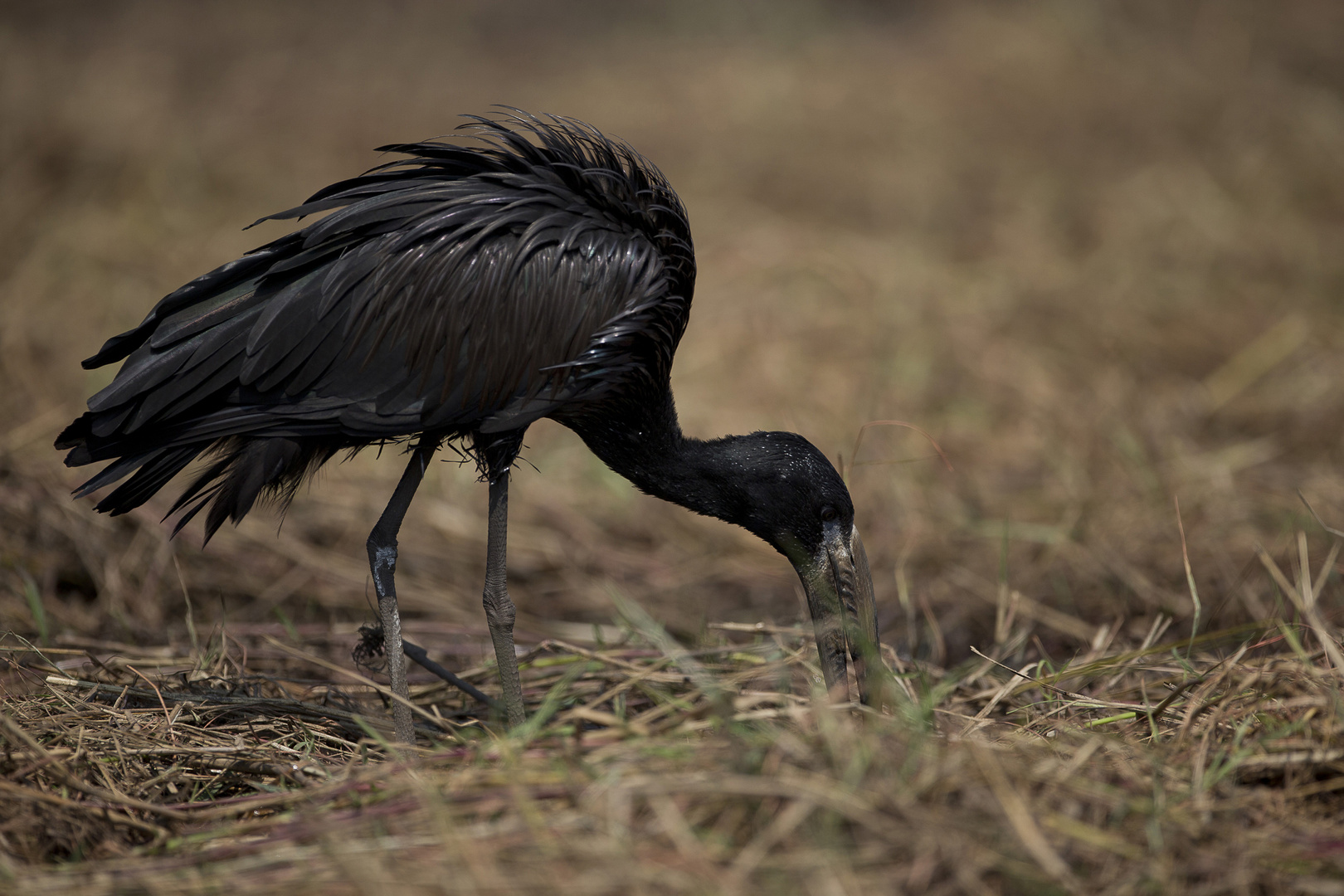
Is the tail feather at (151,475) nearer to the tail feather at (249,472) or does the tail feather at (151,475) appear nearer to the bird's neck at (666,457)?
the tail feather at (249,472)

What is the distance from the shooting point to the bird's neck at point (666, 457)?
3.41m

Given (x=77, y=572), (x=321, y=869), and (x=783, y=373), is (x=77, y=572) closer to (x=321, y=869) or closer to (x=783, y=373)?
(x=321, y=869)

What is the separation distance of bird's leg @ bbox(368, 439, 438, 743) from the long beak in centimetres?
124

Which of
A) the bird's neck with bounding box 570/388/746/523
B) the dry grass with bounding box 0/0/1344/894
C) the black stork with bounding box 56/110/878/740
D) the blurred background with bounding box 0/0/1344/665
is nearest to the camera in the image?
the dry grass with bounding box 0/0/1344/894

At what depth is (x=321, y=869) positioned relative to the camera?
83.3 inches

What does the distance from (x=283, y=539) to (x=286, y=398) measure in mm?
1985

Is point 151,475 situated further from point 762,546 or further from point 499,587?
point 762,546

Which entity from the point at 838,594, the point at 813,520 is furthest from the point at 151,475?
the point at 838,594

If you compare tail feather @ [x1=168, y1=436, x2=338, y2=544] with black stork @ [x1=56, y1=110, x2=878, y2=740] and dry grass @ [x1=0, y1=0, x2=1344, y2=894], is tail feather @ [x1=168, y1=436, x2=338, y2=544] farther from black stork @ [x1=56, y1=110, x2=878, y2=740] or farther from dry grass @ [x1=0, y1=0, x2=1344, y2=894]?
dry grass @ [x1=0, y1=0, x2=1344, y2=894]

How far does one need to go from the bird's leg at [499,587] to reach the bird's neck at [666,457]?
1.19ft

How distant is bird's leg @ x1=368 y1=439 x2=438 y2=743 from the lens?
306cm

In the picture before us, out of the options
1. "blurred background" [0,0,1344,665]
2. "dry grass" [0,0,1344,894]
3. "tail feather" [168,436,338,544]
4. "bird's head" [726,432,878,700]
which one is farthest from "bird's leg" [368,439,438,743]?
"bird's head" [726,432,878,700]

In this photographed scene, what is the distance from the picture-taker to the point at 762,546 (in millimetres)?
5250

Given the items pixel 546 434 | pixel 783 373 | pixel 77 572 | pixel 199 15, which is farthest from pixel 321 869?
pixel 199 15
